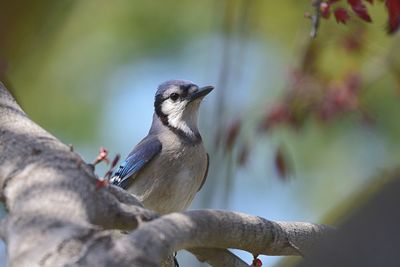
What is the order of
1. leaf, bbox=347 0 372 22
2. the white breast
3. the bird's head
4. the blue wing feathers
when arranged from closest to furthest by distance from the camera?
leaf, bbox=347 0 372 22, the white breast, the blue wing feathers, the bird's head

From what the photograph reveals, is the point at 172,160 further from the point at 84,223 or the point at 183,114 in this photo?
the point at 84,223

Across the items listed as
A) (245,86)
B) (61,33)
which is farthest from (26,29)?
(245,86)

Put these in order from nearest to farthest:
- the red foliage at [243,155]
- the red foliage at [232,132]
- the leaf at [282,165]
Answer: the red foliage at [232,132] < the red foliage at [243,155] < the leaf at [282,165]

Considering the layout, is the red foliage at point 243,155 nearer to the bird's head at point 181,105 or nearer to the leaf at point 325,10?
the bird's head at point 181,105

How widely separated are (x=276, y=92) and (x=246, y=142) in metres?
2.05

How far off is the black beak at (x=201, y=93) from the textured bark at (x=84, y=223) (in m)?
1.81

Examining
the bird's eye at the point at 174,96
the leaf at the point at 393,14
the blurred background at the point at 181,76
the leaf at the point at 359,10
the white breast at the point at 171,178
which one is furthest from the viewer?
the blurred background at the point at 181,76

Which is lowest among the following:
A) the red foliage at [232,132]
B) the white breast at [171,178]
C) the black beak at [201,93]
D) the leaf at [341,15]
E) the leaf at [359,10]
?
the white breast at [171,178]

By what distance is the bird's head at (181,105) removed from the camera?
4.66 metres

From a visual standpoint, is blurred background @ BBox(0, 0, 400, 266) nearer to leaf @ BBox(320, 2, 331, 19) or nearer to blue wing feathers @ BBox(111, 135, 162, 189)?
blue wing feathers @ BBox(111, 135, 162, 189)

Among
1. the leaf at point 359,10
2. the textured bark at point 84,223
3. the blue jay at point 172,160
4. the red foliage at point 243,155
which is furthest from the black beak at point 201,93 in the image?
the textured bark at point 84,223

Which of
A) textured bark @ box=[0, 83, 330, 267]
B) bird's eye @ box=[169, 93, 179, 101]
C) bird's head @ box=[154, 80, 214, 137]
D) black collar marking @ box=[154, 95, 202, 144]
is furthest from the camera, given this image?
bird's eye @ box=[169, 93, 179, 101]

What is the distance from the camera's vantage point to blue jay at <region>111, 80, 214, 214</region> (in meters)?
4.31

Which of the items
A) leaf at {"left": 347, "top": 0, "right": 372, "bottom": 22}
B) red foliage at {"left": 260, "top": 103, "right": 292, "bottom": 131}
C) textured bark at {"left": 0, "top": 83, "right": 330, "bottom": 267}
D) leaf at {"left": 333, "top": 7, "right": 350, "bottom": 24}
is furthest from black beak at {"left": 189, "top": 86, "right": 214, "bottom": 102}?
textured bark at {"left": 0, "top": 83, "right": 330, "bottom": 267}
